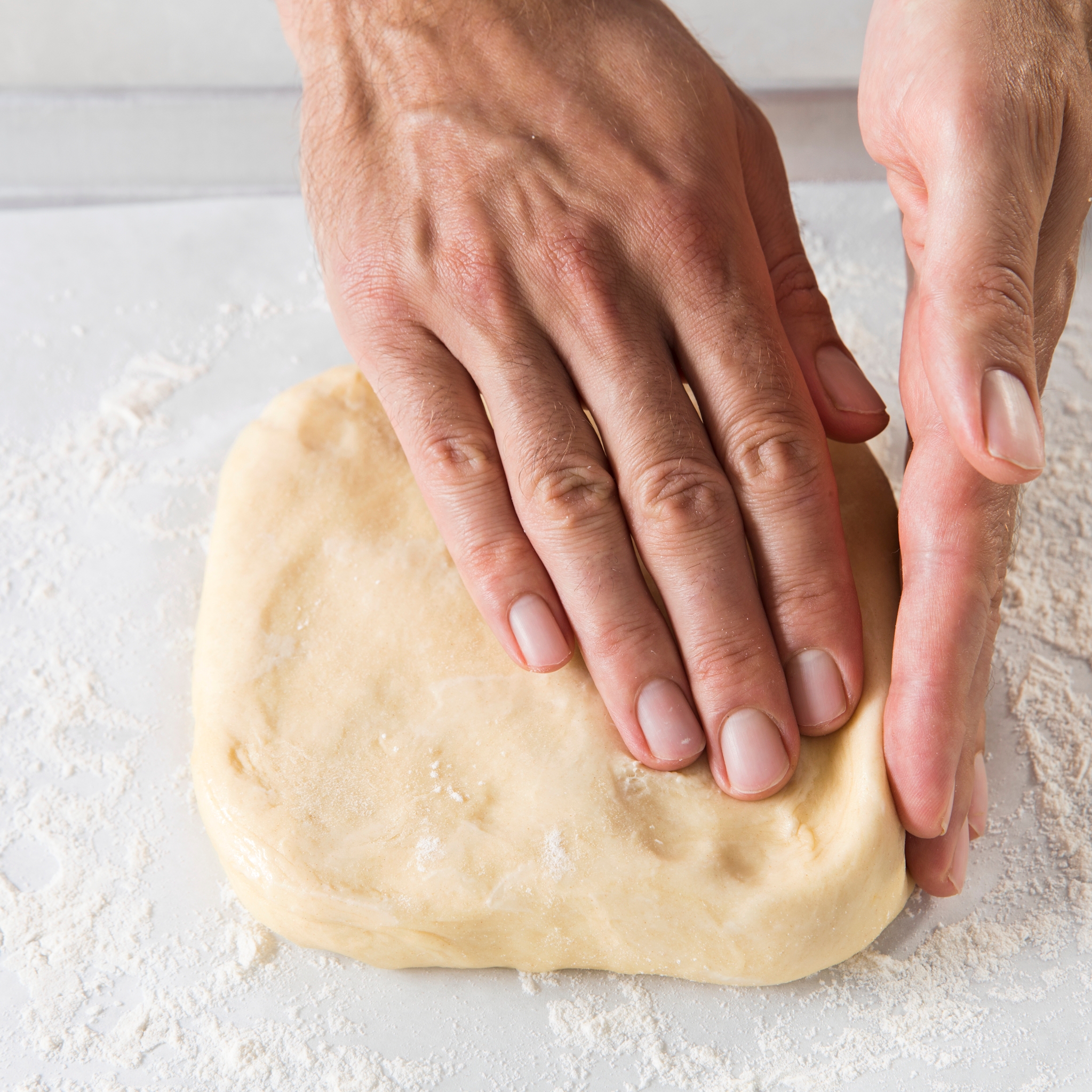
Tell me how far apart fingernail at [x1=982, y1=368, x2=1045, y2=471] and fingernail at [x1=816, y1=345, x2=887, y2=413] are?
1.23ft

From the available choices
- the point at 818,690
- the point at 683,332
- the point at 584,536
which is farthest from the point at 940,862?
the point at 683,332

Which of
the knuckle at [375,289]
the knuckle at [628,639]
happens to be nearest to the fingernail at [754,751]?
the knuckle at [628,639]

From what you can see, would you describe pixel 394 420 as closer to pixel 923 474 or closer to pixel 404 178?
pixel 404 178

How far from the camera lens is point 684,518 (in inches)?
47.1

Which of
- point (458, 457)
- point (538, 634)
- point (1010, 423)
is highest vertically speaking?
point (1010, 423)

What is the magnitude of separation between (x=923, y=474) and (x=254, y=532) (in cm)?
90

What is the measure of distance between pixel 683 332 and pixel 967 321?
1.25 ft

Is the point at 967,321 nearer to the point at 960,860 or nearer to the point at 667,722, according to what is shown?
the point at 667,722

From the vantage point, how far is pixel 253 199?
2.22 m

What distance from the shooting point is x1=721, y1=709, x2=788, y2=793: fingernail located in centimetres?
117

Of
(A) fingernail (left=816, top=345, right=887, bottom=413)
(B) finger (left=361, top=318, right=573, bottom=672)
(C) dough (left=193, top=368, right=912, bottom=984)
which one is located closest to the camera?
(C) dough (left=193, top=368, right=912, bottom=984)

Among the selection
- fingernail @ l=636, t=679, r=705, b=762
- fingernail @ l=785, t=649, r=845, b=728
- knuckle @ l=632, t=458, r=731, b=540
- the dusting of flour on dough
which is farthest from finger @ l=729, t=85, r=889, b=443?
the dusting of flour on dough

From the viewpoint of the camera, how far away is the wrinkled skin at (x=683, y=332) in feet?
3.80

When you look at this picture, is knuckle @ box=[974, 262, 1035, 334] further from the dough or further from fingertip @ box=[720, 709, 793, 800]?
fingertip @ box=[720, 709, 793, 800]
